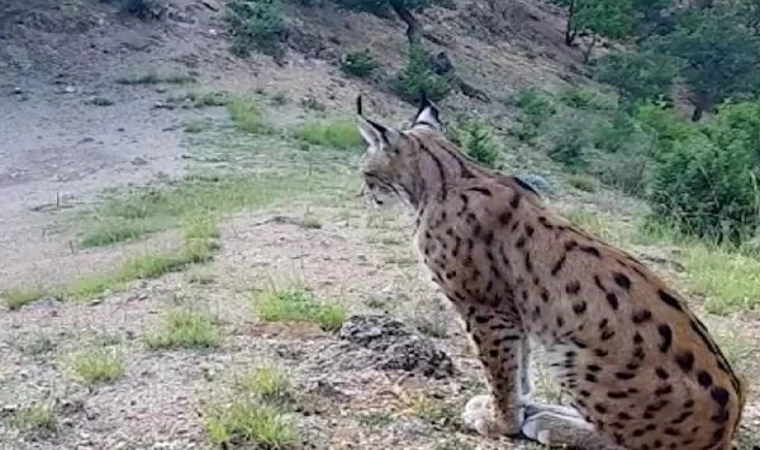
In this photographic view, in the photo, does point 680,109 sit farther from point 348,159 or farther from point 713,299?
point 713,299

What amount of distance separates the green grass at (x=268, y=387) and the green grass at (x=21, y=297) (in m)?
4.63

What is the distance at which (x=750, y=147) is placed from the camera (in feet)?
69.1

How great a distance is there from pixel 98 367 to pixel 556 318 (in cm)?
254

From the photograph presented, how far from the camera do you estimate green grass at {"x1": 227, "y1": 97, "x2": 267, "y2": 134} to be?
2203 centimetres

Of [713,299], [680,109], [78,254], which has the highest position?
[713,299]

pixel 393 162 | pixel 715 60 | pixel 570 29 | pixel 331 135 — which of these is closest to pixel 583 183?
pixel 331 135

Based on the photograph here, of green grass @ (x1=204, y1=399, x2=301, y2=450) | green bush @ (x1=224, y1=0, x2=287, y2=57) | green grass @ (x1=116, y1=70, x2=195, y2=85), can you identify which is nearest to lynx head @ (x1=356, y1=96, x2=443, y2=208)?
green grass @ (x1=204, y1=399, x2=301, y2=450)

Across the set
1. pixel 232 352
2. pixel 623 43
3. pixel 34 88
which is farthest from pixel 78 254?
pixel 623 43

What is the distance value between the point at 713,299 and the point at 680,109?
26.4 metres

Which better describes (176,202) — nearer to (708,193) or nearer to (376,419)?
(708,193)

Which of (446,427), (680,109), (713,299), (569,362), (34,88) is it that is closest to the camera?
(569,362)

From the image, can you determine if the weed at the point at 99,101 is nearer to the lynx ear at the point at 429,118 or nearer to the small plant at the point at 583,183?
the small plant at the point at 583,183

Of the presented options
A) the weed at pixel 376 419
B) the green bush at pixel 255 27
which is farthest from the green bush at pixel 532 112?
the weed at pixel 376 419

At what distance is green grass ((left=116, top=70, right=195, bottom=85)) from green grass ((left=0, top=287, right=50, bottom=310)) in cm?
1369
